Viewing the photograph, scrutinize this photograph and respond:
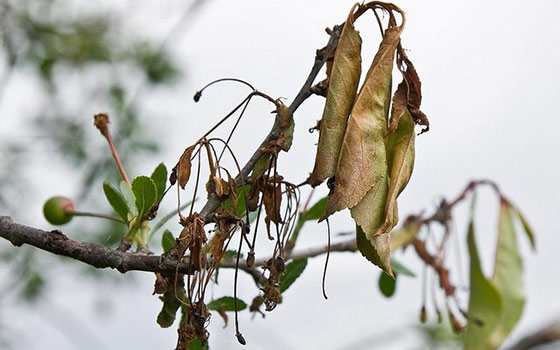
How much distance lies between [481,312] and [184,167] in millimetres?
650

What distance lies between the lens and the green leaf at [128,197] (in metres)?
1.22

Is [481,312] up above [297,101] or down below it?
below

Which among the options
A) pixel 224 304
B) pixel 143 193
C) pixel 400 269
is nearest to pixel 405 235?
pixel 400 269

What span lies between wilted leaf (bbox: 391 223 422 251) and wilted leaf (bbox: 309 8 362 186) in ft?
2.55

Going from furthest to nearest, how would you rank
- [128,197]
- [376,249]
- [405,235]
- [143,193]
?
[405,235]
[128,197]
[143,193]
[376,249]

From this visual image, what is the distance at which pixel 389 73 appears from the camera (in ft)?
3.10

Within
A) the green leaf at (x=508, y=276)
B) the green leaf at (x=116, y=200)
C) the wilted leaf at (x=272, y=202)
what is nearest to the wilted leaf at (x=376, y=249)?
the wilted leaf at (x=272, y=202)

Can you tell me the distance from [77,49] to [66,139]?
44cm

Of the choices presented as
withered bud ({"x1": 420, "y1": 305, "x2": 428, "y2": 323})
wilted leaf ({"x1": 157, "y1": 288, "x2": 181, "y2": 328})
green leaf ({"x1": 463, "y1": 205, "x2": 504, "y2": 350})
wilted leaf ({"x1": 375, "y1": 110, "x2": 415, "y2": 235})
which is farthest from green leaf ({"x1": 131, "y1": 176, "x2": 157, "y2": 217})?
withered bud ({"x1": 420, "y1": 305, "x2": 428, "y2": 323})

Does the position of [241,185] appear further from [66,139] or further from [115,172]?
[66,139]

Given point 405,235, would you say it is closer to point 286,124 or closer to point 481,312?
point 481,312

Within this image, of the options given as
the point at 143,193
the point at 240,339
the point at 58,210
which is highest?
the point at 58,210

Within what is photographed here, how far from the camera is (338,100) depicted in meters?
0.92

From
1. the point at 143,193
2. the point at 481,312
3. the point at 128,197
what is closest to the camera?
the point at 143,193
